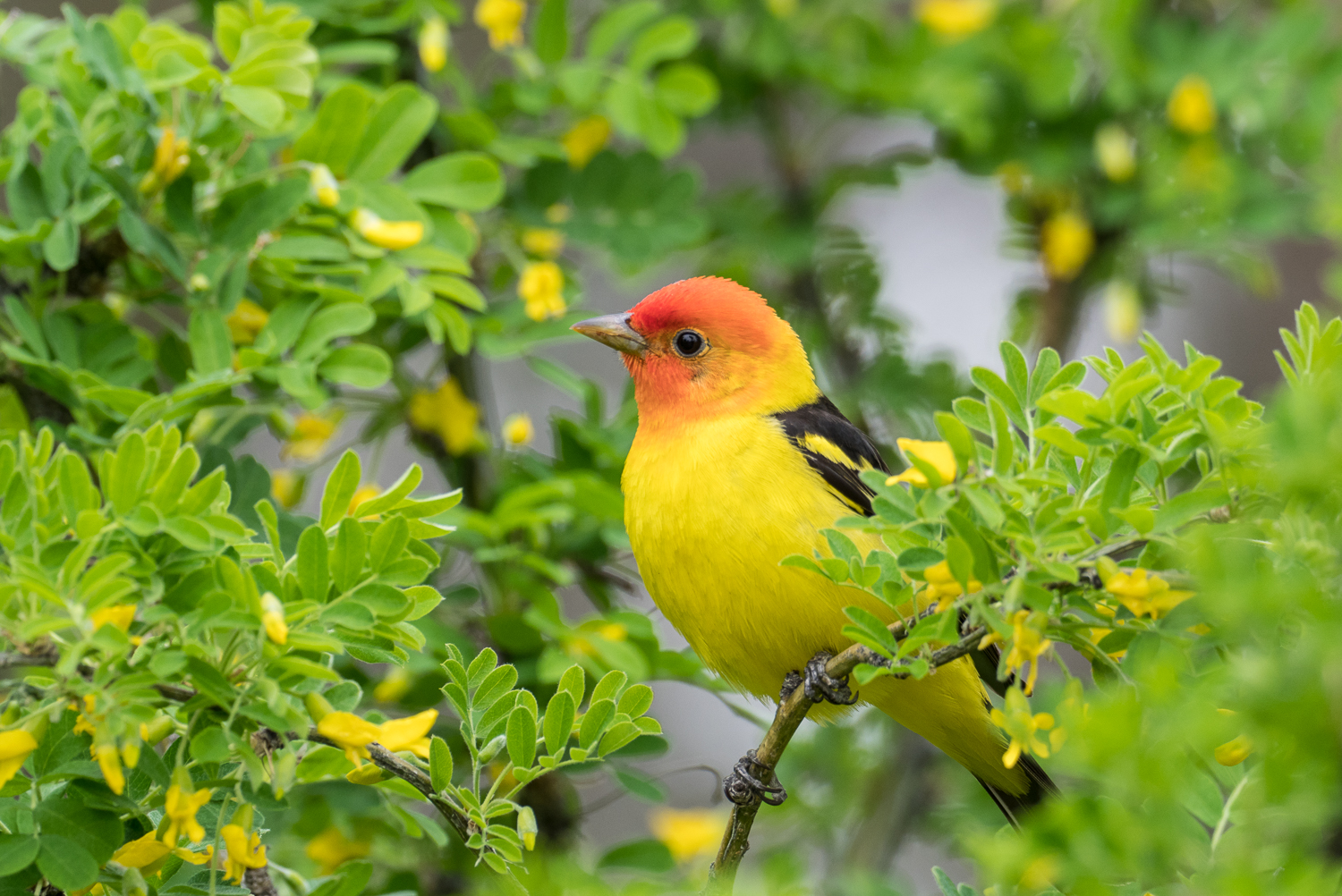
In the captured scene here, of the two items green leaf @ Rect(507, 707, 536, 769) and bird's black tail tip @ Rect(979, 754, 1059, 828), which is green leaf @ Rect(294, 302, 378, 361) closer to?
green leaf @ Rect(507, 707, 536, 769)

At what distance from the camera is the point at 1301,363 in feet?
6.01

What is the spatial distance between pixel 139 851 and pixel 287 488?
1638 millimetres

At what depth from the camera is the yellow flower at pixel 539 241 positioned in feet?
12.0

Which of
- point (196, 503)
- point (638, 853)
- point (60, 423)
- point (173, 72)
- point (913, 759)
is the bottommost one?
point (913, 759)

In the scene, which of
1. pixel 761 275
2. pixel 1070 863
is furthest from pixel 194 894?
pixel 761 275

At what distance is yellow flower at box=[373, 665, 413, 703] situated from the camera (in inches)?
126

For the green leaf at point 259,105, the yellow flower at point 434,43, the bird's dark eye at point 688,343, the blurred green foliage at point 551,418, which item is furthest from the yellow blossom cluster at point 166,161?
the bird's dark eye at point 688,343

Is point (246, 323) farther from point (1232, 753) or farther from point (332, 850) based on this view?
point (1232, 753)

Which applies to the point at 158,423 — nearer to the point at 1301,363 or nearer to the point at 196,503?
the point at 196,503

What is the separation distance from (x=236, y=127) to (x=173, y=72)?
165 millimetres

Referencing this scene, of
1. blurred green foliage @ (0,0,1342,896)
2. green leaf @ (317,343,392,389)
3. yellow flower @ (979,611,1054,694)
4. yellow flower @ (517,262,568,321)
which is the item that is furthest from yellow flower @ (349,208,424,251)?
yellow flower @ (979,611,1054,694)

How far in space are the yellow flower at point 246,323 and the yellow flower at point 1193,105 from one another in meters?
2.95

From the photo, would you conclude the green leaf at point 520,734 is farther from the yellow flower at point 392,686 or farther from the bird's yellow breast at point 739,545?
the yellow flower at point 392,686

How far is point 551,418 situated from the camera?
141 inches
